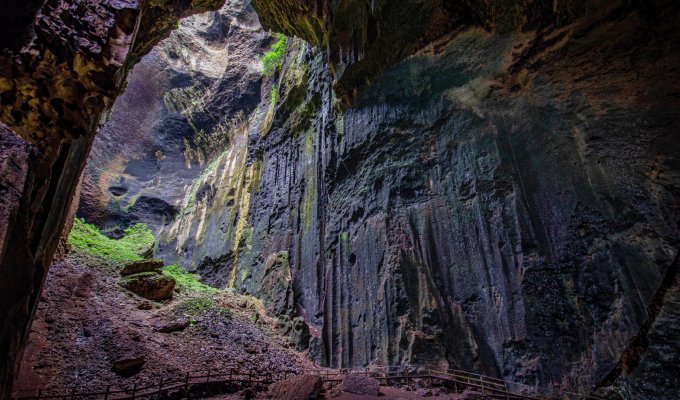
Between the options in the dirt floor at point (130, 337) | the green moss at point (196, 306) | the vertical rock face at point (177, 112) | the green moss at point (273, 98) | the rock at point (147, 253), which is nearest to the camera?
the dirt floor at point (130, 337)

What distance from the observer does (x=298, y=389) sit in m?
9.39

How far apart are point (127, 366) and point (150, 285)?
5.16 meters

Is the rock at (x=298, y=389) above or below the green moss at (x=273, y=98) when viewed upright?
below

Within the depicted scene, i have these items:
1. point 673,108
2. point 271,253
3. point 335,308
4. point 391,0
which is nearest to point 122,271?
point 271,253

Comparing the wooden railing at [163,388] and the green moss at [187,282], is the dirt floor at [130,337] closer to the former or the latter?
the wooden railing at [163,388]

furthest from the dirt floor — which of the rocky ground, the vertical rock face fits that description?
the vertical rock face

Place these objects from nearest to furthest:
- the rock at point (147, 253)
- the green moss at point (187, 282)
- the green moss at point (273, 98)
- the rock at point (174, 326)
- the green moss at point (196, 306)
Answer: the rock at point (174, 326), the green moss at point (196, 306), the green moss at point (187, 282), the rock at point (147, 253), the green moss at point (273, 98)

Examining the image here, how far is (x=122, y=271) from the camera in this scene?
1523cm

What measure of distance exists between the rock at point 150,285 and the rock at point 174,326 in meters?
2.13

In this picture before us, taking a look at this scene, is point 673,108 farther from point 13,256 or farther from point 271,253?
point 271,253

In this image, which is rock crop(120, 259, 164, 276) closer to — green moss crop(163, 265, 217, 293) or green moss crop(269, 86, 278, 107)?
green moss crop(163, 265, 217, 293)

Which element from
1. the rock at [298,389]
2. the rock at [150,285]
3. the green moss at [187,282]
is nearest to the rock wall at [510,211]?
the rock at [298,389]

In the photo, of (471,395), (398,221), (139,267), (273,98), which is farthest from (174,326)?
(273,98)

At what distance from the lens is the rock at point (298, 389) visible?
30.1 ft
